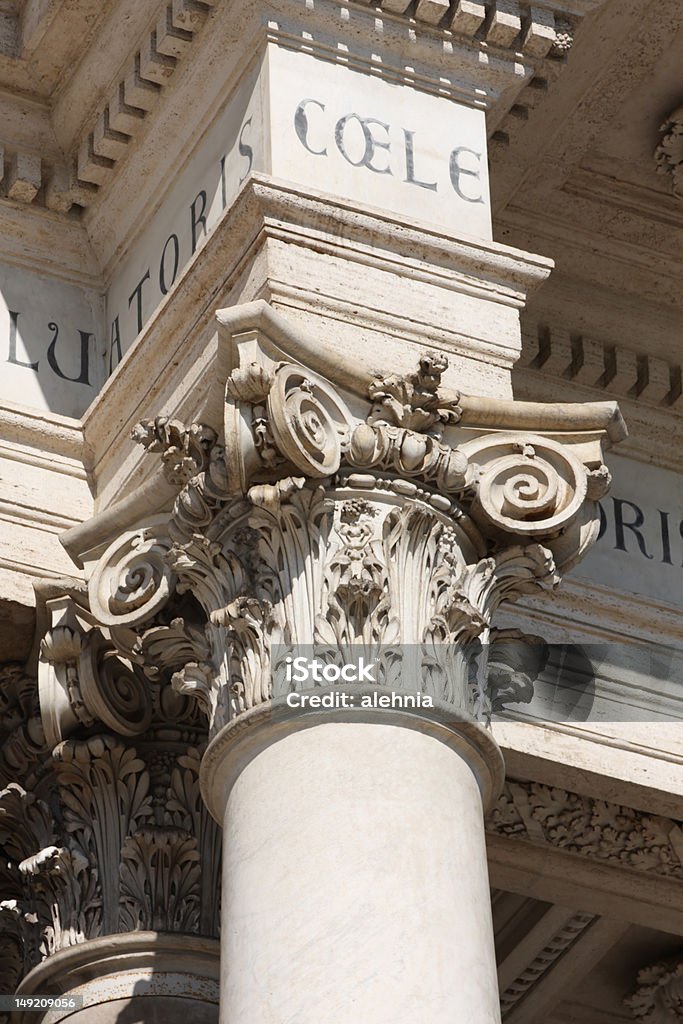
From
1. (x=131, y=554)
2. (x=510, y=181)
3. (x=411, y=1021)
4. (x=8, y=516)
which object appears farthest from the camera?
(x=510, y=181)

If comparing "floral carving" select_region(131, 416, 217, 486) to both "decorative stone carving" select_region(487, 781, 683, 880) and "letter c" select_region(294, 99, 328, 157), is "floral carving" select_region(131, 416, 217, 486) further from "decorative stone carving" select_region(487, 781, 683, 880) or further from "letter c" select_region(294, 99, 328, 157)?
"decorative stone carving" select_region(487, 781, 683, 880)

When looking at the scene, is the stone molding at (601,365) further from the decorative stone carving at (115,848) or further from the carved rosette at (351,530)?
the decorative stone carving at (115,848)

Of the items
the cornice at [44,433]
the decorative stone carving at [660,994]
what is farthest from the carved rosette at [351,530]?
the decorative stone carving at [660,994]

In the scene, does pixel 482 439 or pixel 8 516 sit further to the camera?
pixel 8 516

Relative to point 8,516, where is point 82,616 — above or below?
below

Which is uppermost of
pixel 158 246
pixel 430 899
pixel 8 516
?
pixel 158 246

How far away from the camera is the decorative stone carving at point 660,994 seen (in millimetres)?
12867

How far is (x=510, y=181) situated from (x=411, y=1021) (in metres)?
5.88

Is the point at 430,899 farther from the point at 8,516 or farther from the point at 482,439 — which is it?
the point at 8,516

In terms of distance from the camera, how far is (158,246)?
33.7 ft

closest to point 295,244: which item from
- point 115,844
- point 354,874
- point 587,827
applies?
point 115,844

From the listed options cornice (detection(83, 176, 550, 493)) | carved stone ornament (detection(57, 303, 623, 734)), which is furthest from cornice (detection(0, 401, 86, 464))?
carved stone ornament (detection(57, 303, 623, 734))

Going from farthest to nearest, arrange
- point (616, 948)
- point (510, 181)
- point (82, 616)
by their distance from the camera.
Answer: point (616, 948) → point (510, 181) → point (82, 616)

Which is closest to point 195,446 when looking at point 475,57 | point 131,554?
point 131,554
